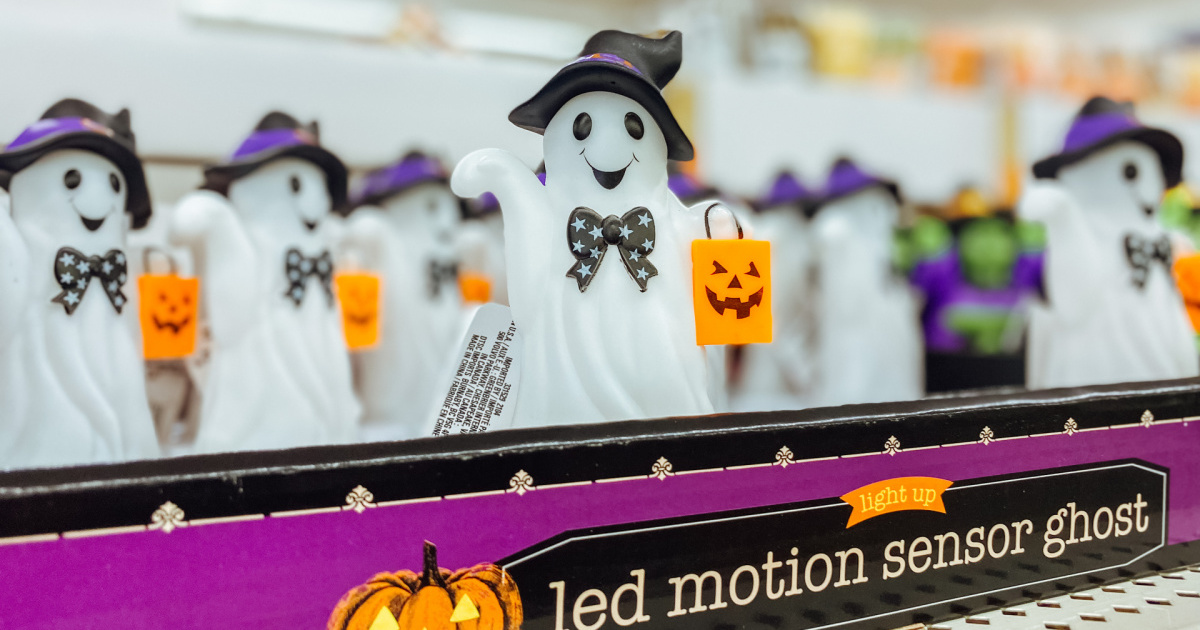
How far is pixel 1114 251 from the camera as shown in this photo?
138 centimetres

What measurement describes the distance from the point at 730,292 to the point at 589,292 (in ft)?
0.51

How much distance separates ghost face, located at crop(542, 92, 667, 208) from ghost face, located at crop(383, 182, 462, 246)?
2.84 feet

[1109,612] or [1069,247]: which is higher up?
[1069,247]

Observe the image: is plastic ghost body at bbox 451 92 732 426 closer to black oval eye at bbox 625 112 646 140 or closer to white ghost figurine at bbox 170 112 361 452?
black oval eye at bbox 625 112 646 140

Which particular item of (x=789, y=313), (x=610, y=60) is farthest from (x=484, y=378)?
(x=789, y=313)

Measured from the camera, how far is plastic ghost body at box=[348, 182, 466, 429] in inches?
69.1

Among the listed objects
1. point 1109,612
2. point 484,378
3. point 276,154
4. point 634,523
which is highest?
point 276,154

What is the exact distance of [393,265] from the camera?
174 cm

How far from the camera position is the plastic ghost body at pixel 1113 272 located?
4.45 feet

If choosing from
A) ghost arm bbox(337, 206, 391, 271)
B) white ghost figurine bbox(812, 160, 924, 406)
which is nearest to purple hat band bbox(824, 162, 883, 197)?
white ghost figurine bbox(812, 160, 924, 406)

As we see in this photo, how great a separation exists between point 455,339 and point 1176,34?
4.14m

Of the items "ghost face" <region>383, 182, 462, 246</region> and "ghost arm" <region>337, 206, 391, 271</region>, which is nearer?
"ghost arm" <region>337, 206, 391, 271</region>

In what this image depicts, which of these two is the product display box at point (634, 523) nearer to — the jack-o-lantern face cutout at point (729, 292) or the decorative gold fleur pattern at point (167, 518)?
the decorative gold fleur pattern at point (167, 518)

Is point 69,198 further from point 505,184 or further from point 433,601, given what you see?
point 433,601
